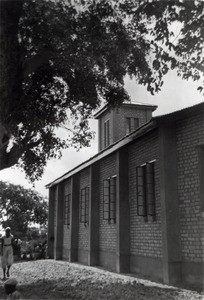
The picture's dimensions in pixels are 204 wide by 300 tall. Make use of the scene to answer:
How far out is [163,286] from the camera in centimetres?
979

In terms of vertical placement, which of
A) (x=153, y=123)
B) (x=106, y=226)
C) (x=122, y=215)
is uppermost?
(x=153, y=123)

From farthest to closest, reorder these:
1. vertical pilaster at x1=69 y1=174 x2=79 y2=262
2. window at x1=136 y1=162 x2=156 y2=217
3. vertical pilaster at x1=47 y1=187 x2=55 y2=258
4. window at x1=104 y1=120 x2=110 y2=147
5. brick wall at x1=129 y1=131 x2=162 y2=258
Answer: vertical pilaster at x1=47 y1=187 x2=55 y2=258 → window at x1=104 y1=120 x2=110 y2=147 → vertical pilaster at x1=69 y1=174 x2=79 y2=262 → window at x1=136 y1=162 x2=156 y2=217 → brick wall at x1=129 y1=131 x2=162 y2=258

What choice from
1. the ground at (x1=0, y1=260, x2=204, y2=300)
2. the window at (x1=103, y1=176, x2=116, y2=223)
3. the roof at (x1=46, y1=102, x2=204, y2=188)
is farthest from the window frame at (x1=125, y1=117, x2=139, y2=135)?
the ground at (x1=0, y1=260, x2=204, y2=300)

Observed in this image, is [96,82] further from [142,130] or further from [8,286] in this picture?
[8,286]

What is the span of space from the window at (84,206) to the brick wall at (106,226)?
1475 millimetres

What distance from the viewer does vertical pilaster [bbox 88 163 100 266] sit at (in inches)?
663

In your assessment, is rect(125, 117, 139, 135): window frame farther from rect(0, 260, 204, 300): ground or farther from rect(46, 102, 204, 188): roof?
rect(0, 260, 204, 300): ground

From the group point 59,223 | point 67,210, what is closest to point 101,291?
point 67,210

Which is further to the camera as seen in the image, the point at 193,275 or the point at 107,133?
the point at 107,133

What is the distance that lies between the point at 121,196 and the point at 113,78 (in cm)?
463

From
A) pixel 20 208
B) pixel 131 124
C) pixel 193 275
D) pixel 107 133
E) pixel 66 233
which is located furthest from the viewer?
pixel 20 208

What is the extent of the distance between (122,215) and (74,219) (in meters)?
6.66

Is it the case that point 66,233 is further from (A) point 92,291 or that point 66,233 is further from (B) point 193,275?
(A) point 92,291

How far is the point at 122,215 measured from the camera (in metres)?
13.9
